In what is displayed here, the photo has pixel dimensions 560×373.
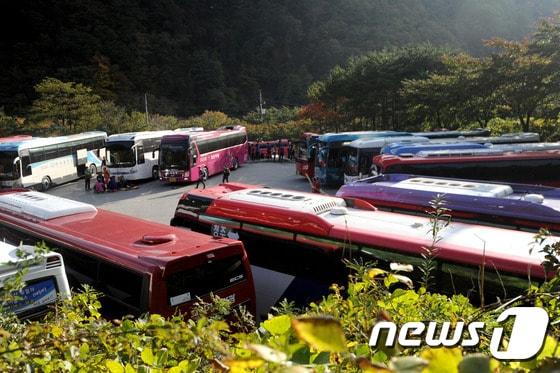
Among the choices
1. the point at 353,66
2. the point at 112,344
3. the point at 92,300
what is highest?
the point at 353,66

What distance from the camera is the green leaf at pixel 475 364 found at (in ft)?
2.77

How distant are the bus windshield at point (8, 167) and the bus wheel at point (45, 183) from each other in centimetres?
153

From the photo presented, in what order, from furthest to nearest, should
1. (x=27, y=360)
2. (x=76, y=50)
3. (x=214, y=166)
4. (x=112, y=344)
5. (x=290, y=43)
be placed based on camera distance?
(x=290, y=43)
(x=76, y=50)
(x=214, y=166)
(x=112, y=344)
(x=27, y=360)

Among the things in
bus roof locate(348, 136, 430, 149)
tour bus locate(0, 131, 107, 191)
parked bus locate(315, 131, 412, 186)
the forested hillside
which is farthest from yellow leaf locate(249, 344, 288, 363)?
the forested hillside

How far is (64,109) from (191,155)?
18.3 meters

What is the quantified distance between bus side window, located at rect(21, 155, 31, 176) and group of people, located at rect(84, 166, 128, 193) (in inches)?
86.6

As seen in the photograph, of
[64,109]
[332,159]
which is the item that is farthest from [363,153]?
[64,109]

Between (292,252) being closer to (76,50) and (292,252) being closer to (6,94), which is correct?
(6,94)

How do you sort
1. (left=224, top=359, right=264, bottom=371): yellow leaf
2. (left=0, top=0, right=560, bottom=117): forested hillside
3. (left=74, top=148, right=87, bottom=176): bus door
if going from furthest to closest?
1. (left=0, top=0, right=560, bottom=117): forested hillside
2. (left=74, top=148, right=87, bottom=176): bus door
3. (left=224, top=359, right=264, bottom=371): yellow leaf

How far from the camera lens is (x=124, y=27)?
192 feet

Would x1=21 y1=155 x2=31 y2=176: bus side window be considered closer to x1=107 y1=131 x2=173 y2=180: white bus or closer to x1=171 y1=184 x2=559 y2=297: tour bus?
x1=107 y1=131 x2=173 y2=180: white bus

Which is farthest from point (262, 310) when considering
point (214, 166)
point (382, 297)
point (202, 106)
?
point (202, 106)

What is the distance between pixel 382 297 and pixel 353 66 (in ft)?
109

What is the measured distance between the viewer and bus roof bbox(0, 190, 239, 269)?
5.75m
